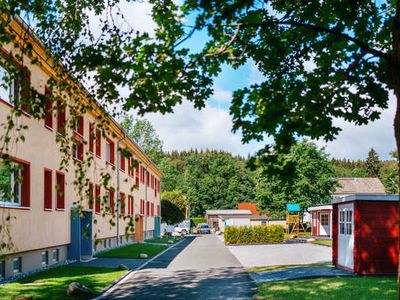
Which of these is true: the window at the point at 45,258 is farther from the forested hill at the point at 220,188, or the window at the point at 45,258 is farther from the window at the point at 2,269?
the forested hill at the point at 220,188

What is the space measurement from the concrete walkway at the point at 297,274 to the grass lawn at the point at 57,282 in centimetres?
466

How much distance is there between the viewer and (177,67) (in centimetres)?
696

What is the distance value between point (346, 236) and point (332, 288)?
5217 mm

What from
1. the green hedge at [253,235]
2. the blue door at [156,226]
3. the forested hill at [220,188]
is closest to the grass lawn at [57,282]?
the green hedge at [253,235]

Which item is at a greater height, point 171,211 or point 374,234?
point 374,234

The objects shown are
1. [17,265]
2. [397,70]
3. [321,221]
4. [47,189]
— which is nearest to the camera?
[397,70]

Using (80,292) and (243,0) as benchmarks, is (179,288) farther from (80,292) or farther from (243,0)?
(243,0)

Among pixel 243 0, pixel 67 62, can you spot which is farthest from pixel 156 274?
pixel 243 0

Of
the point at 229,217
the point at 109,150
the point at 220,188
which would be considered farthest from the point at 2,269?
the point at 220,188

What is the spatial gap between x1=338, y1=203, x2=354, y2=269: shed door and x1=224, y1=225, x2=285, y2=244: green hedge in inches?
820

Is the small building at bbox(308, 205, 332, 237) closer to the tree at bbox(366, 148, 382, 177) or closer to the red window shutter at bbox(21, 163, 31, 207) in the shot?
the red window shutter at bbox(21, 163, 31, 207)

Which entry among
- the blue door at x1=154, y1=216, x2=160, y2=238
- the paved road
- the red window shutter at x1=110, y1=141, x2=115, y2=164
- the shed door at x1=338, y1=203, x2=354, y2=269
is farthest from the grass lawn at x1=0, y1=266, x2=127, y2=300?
the blue door at x1=154, y1=216, x2=160, y2=238

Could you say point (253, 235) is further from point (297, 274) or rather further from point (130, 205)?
point (297, 274)

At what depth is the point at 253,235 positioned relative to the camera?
40.8 m
